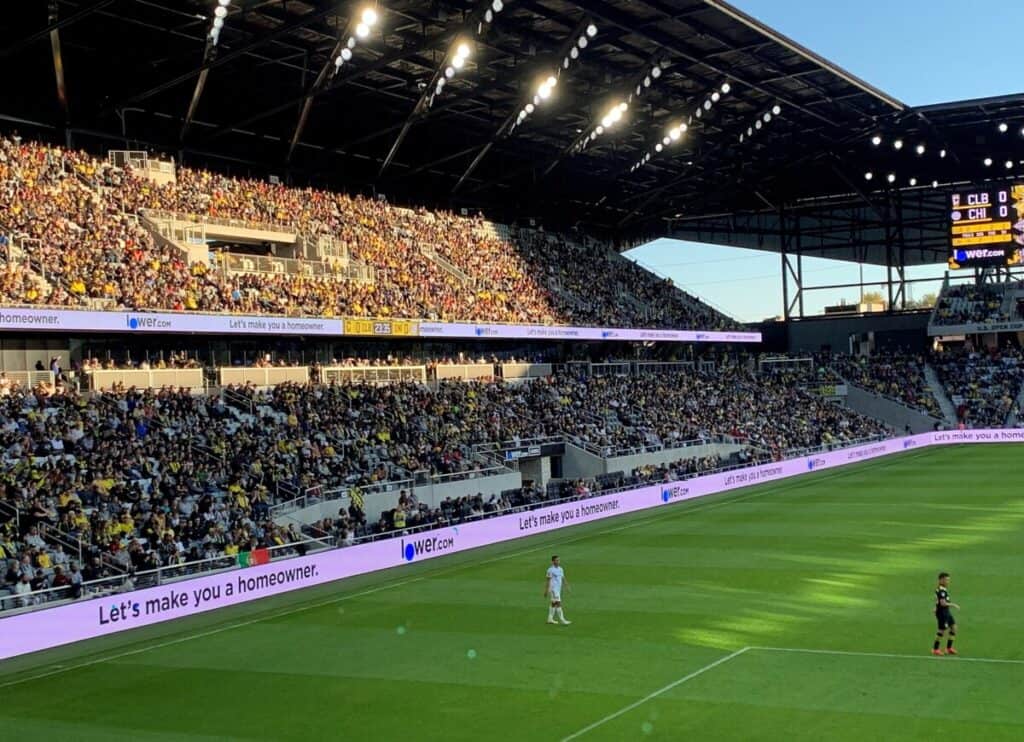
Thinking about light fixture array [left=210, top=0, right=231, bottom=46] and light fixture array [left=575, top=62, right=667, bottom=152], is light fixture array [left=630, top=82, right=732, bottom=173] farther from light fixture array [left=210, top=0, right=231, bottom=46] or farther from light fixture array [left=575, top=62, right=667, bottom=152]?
light fixture array [left=210, top=0, right=231, bottom=46]

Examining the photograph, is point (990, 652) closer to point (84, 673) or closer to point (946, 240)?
point (84, 673)

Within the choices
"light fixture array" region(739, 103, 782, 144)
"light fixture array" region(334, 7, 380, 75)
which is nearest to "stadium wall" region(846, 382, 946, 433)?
"light fixture array" region(739, 103, 782, 144)

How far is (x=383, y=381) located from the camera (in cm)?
4516

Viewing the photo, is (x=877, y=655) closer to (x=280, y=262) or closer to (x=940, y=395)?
(x=280, y=262)

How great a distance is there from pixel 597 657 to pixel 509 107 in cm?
3670

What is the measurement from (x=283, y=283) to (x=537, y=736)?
28.5 m

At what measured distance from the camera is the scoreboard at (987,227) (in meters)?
61.3

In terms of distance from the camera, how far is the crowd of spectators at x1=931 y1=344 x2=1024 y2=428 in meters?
66.3

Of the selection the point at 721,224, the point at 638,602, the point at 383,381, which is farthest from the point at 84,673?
the point at 721,224

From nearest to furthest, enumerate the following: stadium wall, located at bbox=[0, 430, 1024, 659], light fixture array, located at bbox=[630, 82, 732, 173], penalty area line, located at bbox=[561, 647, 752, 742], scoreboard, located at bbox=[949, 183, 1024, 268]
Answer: penalty area line, located at bbox=[561, 647, 752, 742] < stadium wall, located at bbox=[0, 430, 1024, 659] < light fixture array, located at bbox=[630, 82, 732, 173] < scoreboard, located at bbox=[949, 183, 1024, 268]

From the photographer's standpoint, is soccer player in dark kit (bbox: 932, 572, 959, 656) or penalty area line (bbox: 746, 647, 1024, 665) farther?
soccer player in dark kit (bbox: 932, 572, 959, 656)

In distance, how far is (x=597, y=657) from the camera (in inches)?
729

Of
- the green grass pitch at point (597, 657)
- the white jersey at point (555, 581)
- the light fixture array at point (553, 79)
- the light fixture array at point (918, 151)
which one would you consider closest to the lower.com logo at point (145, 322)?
the green grass pitch at point (597, 657)

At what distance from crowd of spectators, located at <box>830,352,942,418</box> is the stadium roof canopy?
7421 millimetres
